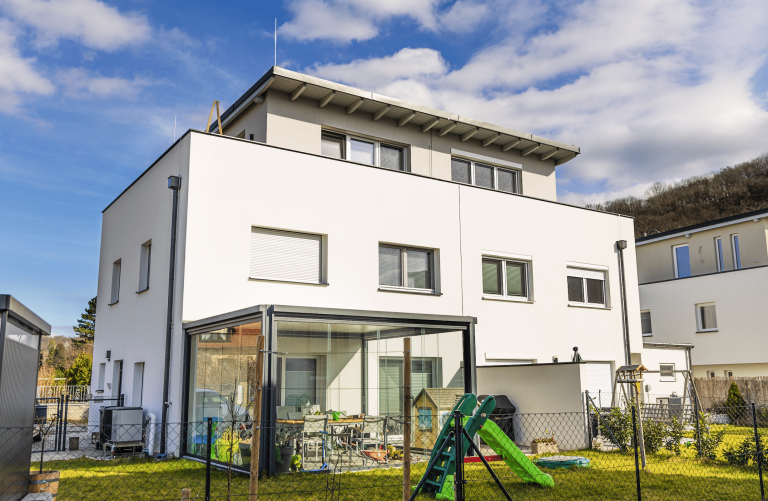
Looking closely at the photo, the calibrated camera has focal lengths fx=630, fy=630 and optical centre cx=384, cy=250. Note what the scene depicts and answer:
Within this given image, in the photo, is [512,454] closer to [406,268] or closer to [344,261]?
[344,261]

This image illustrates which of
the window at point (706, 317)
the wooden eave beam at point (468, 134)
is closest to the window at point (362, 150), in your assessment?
the wooden eave beam at point (468, 134)

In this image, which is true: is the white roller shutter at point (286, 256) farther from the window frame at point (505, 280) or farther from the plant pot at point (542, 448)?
the plant pot at point (542, 448)

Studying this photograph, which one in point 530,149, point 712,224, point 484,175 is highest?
point 530,149

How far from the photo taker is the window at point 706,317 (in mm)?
24547

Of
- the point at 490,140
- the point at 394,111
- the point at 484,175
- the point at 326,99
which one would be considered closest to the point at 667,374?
the point at 484,175

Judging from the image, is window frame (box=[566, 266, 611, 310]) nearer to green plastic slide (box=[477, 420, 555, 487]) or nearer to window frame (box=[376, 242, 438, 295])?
window frame (box=[376, 242, 438, 295])

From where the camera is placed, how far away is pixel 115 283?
53.2ft

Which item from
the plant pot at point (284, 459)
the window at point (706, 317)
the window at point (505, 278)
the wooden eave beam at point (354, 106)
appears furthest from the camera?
the window at point (706, 317)

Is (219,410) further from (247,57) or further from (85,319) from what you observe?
(85,319)

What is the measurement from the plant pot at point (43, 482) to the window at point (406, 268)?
8.59 metres

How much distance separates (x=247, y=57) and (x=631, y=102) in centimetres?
1037

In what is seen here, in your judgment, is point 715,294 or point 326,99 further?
point 715,294

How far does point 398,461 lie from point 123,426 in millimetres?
5528

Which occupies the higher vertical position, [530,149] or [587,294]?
[530,149]
